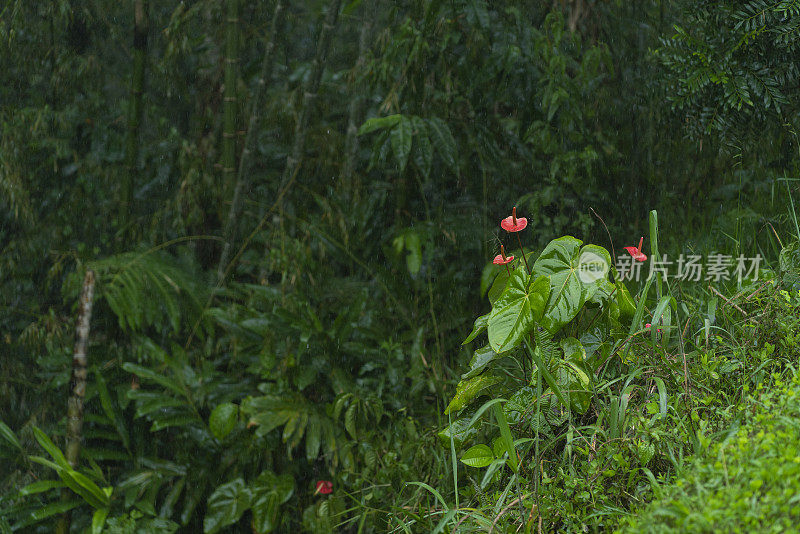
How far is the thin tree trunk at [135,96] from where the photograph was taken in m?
2.46

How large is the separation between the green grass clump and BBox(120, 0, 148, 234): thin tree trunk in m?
2.01

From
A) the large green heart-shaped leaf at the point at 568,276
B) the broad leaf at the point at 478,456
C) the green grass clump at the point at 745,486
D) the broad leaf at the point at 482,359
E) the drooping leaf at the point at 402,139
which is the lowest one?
the broad leaf at the point at 478,456

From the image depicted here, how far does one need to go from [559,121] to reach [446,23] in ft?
1.64

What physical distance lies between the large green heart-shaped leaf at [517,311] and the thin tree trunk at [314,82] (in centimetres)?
115

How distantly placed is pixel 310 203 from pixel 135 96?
2.29ft

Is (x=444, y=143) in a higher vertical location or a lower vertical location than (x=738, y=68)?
lower

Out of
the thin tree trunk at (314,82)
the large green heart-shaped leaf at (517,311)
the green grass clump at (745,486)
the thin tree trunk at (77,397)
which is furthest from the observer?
the thin tree trunk at (314,82)

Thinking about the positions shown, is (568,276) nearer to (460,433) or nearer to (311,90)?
(460,433)

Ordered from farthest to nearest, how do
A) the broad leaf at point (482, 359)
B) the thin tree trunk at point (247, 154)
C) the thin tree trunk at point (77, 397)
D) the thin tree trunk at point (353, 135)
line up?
the thin tree trunk at point (353, 135) < the thin tree trunk at point (247, 154) < the thin tree trunk at point (77, 397) < the broad leaf at point (482, 359)

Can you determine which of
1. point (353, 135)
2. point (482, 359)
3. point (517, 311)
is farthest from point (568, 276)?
point (353, 135)

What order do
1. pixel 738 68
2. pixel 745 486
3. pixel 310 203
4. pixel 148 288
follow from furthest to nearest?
pixel 310 203 → pixel 148 288 → pixel 738 68 → pixel 745 486

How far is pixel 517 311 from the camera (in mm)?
1395

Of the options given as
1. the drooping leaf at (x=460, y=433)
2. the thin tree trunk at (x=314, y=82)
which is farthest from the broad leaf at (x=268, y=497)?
the thin tree trunk at (x=314, y=82)

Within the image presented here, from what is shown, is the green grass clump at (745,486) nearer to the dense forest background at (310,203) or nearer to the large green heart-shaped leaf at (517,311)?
the large green heart-shaped leaf at (517,311)
